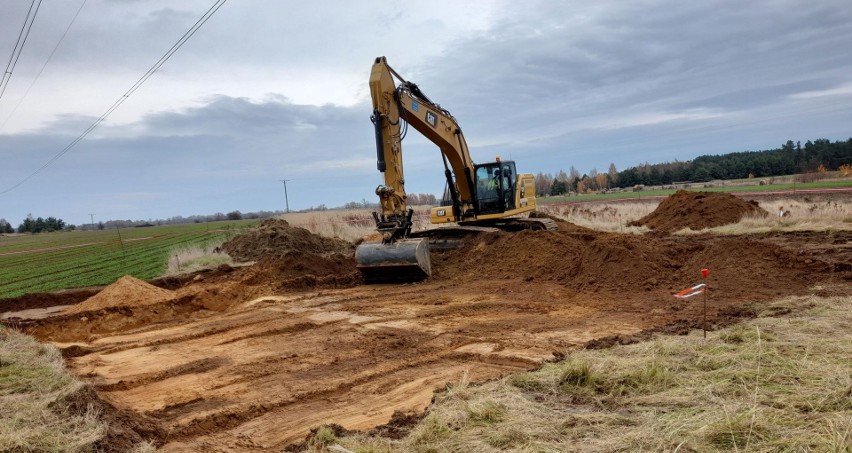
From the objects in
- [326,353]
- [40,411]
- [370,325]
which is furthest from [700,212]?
[40,411]

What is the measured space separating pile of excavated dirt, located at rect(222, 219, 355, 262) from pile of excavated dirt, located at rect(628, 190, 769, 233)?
1349 cm

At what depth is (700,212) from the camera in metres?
24.6

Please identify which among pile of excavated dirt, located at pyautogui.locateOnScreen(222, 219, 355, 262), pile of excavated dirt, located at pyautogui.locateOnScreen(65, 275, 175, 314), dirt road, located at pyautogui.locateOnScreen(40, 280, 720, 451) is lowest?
dirt road, located at pyautogui.locateOnScreen(40, 280, 720, 451)

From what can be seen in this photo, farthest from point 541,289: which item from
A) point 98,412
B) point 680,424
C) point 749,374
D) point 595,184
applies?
point 595,184

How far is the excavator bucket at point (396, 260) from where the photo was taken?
12.8 metres

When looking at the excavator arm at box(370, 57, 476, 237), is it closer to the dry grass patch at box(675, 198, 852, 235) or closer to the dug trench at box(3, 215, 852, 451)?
the dug trench at box(3, 215, 852, 451)

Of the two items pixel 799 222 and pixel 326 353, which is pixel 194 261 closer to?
pixel 326 353

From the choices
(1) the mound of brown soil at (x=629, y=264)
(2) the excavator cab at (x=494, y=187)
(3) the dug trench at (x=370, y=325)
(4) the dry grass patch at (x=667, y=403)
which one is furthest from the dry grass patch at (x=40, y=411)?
(2) the excavator cab at (x=494, y=187)

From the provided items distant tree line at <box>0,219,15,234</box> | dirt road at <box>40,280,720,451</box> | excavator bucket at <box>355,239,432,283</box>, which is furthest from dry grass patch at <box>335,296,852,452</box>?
distant tree line at <box>0,219,15,234</box>

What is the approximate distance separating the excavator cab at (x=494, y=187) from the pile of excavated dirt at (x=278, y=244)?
698cm

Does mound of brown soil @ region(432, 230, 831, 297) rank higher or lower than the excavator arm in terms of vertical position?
lower

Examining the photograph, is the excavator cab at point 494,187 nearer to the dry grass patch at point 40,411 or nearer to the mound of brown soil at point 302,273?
the mound of brown soil at point 302,273

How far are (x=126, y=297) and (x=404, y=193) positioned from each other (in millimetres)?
6286

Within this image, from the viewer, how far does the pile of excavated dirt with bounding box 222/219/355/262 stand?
22.2 meters
